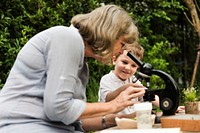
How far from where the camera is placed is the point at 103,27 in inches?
86.8

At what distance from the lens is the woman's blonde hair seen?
7.27ft

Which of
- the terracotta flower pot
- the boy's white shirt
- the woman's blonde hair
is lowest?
the terracotta flower pot

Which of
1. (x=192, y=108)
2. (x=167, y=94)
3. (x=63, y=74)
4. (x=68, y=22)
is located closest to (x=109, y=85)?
(x=192, y=108)

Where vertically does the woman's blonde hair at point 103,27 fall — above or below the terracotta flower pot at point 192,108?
above

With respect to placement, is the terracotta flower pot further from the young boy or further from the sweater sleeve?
the sweater sleeve

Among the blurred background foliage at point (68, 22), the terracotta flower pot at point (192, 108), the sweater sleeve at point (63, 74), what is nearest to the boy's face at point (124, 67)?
the blurred background foliage at point (68, 22)

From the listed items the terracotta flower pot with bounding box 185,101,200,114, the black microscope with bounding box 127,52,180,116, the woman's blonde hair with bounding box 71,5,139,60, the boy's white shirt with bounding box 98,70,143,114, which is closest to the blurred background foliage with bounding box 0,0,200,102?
the boy's white shirt with bounding box 98,70,143,114

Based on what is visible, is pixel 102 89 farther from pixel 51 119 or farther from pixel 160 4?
pixel 160 4

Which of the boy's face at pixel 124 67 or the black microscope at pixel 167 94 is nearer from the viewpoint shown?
the black microscope at pixel 167 94

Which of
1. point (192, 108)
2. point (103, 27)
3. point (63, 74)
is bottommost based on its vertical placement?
point (192, 108)

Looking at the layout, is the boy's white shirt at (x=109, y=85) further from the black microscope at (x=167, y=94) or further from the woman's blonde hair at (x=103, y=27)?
the woman's blonde hair at (x=103, y=27)

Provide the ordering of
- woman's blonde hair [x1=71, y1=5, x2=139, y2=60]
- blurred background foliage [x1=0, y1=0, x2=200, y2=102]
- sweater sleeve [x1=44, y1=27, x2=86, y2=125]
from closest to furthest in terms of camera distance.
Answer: sweater sleeve [x1=44, y1=27, x2=86, y2=125] → woman's blonde hair [x1=71, y1=5, x2=139, y2=60] → blurred background foliage [x1=0, y1=0, x2=200, y2=102]

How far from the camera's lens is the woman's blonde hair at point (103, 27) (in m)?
2.22

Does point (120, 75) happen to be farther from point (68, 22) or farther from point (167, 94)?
point (68, 22)
